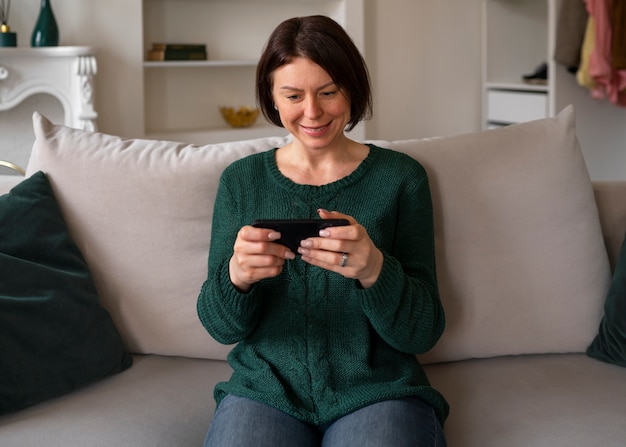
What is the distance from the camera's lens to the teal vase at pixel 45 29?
3660 millimetres

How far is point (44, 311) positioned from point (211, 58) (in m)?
2.97

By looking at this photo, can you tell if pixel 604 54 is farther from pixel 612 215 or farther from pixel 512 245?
pixel 512 245

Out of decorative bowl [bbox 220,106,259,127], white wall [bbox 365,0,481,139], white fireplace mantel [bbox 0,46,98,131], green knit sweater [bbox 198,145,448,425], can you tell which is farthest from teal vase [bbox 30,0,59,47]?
green knit sweater [bbox 198,145,448,425]

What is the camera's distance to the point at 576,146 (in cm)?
187

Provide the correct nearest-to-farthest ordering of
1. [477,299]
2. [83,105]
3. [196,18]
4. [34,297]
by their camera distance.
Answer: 1. [34,297]
2. [477,299]
3. [83,105]
4. [196,18]

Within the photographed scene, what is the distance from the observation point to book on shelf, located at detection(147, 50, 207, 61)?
161 inches

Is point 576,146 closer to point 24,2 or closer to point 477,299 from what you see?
point 477,299

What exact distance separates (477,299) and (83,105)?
2409 millimetres

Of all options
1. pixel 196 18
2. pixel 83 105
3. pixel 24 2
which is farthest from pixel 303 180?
pixel 196 18

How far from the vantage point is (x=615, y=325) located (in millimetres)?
1743

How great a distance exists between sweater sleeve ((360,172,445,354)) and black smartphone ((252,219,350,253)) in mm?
138

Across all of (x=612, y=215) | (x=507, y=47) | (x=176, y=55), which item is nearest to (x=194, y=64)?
(x=176, y=55)

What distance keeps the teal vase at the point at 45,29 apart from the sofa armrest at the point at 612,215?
2.55m

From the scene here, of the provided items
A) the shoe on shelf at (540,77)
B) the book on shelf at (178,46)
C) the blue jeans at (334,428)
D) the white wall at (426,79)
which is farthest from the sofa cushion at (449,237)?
the shoe on shelf at (540,77)
